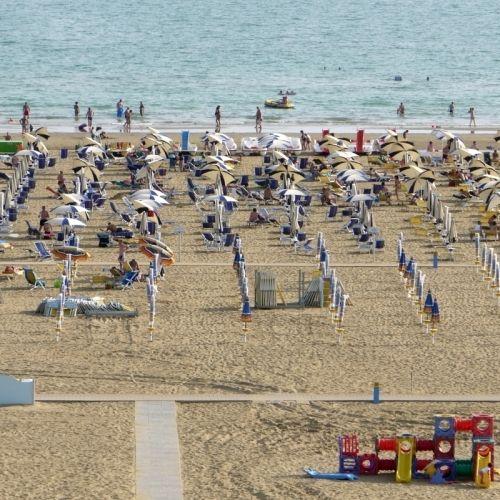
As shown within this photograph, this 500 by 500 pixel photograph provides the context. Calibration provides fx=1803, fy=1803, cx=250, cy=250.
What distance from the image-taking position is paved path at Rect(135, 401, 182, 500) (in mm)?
26047

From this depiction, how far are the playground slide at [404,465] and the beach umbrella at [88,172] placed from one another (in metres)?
23.6

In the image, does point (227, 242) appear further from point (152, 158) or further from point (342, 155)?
point (152, 158)

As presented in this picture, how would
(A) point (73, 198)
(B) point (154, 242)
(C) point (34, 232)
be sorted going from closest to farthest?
(B) point (154, 242) < (C) point (34, 232) < (A) point (73, 198)

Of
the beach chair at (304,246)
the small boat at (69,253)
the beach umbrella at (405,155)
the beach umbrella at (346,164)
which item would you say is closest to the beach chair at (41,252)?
the small boat at (69,253)

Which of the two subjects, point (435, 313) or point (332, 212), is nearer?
point (435, 313)

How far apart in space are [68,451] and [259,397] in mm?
4329

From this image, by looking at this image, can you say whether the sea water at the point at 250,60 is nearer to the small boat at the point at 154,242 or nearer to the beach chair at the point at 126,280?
the small boat at the point at 154,242

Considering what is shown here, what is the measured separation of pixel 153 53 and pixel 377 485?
8573 cm

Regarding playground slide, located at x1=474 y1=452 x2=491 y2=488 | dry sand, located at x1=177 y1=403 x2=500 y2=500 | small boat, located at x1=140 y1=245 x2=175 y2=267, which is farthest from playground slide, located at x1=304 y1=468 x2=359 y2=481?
small boat, located at x1=140 y1=245 x2=175 y2=267

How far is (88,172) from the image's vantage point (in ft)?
160

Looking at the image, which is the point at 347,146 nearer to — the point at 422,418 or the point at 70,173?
the point at 70,173

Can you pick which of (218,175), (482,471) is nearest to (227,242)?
(218,175)

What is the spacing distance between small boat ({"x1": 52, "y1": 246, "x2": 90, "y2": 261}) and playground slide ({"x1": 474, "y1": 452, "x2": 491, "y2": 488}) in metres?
15.2

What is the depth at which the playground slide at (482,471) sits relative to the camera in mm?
26359
